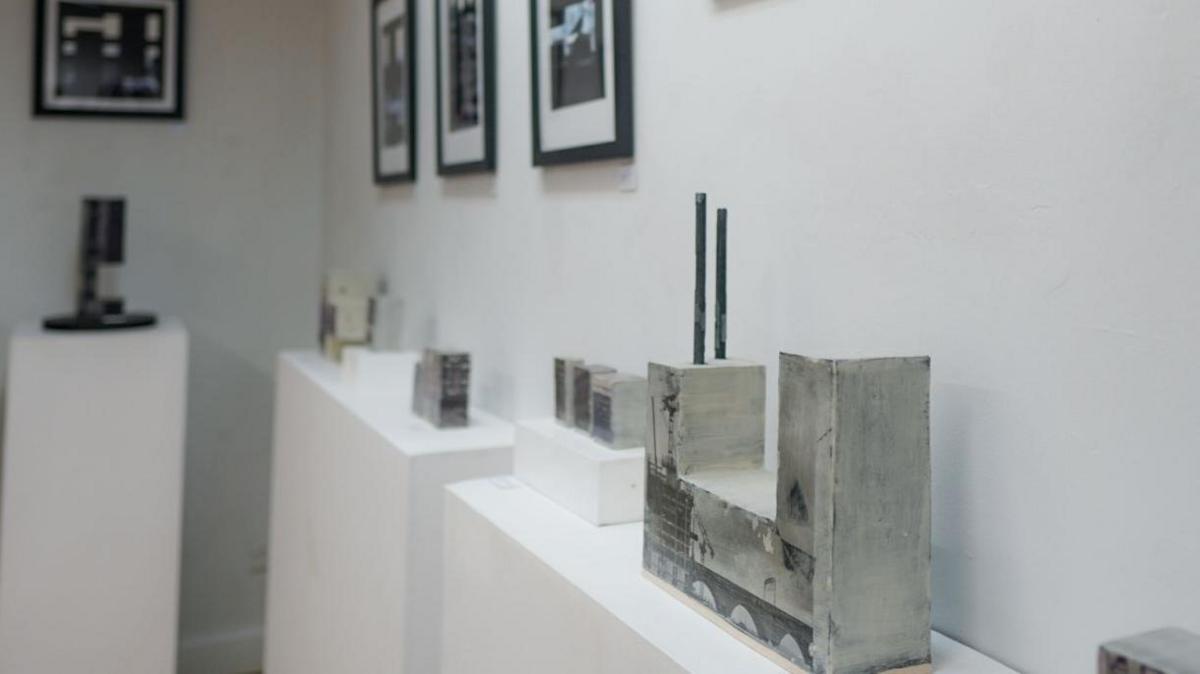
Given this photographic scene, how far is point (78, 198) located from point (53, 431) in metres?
0.92

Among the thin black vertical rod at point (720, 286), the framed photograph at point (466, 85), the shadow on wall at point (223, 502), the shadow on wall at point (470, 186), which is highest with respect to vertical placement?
the framed photograph at point (466, 85)

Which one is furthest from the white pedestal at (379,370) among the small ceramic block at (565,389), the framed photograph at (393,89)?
the small ceramic block at (565,389)

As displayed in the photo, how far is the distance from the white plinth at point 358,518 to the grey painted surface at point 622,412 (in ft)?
1.29

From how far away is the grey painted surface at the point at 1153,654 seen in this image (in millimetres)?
643

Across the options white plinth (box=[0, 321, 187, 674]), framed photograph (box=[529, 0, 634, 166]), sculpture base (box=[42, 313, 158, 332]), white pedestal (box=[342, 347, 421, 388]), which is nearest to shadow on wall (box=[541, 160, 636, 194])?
framed photograph (box=[529, 0, 634, 166])

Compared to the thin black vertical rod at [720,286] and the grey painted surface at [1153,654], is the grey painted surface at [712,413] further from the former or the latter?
the grey painted surface at [1153,654]

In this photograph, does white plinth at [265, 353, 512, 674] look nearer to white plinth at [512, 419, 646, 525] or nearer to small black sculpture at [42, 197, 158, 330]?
white plinth at [512, 419, 646, 525]

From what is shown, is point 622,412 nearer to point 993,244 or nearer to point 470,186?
point 993,244

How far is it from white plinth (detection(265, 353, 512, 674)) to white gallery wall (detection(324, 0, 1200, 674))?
0.48 metres

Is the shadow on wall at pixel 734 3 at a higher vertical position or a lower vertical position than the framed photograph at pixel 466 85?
lower

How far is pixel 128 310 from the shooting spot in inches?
134

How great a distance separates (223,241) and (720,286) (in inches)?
109

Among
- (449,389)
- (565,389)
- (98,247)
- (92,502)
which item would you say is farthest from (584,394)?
(98,247)

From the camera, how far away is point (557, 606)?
1.15m
